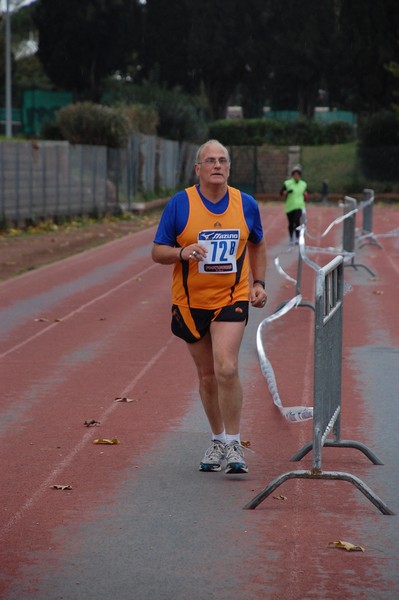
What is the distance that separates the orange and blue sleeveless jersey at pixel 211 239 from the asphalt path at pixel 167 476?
111 cm

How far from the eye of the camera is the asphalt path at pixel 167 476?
5602 mm

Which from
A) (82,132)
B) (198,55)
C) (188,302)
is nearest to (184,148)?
(82,132)

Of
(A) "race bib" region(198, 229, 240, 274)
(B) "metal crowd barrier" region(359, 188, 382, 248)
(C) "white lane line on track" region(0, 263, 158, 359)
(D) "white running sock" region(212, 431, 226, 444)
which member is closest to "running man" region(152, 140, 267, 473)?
(A) "race bib" region(198, 229, 240, 274)

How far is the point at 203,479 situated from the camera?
747 centimetres

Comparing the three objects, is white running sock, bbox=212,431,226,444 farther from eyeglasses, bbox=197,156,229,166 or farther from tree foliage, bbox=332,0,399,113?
tree foliage, bbox=332,0,399,113

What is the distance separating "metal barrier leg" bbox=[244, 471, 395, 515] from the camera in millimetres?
6676

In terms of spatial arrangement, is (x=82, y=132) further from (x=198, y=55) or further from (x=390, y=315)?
(x=198, y=55)

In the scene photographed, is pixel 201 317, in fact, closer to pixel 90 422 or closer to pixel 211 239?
pixel 211 239

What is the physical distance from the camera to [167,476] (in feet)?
24.7

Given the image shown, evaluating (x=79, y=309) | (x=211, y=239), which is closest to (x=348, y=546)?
(x=211, y=239)

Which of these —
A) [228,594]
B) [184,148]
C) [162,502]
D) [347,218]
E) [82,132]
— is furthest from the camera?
[184,148]

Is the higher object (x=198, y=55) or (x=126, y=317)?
(x=198, y=55)

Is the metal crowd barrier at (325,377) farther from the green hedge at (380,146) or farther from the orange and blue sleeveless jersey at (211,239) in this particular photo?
the green hedge at (380,146)

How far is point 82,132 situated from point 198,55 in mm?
38211
